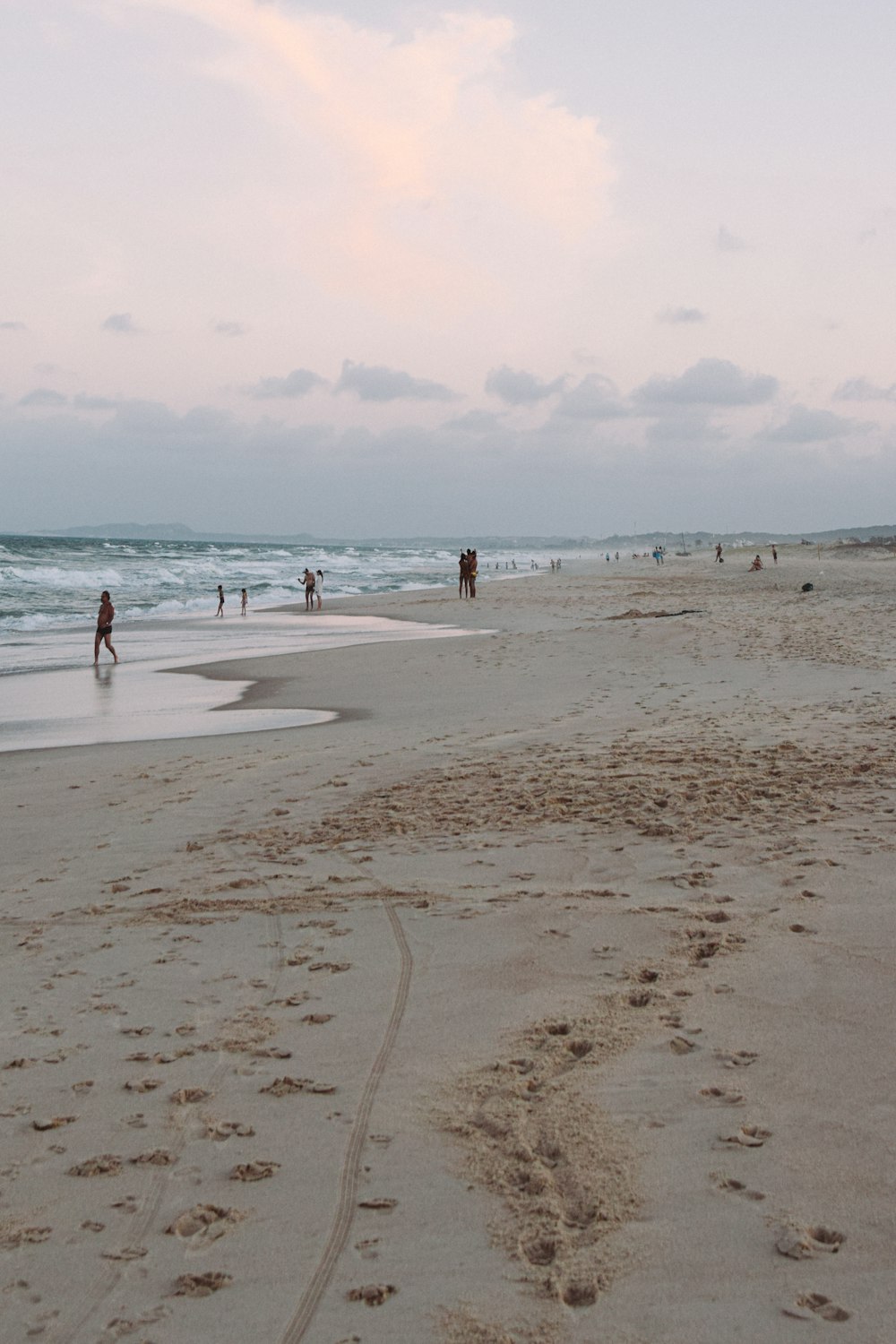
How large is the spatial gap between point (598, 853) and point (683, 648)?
11.9 m

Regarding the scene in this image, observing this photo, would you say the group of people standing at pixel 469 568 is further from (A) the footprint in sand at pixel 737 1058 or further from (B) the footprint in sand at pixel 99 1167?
(B) the footprint in sand at pixel 99 1167

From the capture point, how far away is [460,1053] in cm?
385

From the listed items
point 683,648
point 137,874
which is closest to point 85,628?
point 683,648

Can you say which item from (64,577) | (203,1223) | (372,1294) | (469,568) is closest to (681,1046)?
(372,1294)

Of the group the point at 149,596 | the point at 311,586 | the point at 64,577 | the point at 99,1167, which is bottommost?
the point at 99,1167

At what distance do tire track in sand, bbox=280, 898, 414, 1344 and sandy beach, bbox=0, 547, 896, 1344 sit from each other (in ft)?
0.04

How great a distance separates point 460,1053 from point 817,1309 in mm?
1664

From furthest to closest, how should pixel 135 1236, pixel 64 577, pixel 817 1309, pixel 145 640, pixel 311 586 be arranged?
pixel 64 577
pixel 311 586
pixel 145 640
pixel 135 1236
pixel 817 1309

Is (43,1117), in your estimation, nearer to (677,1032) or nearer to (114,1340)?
(114,1340)

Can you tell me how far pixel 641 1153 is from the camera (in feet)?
10.2

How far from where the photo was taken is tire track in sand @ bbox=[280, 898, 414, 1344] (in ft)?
8.22

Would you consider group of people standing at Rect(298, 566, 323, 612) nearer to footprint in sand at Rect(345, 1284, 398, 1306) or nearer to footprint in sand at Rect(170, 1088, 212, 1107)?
footprint in sand at Rect(170, 1088, 212, 1107)

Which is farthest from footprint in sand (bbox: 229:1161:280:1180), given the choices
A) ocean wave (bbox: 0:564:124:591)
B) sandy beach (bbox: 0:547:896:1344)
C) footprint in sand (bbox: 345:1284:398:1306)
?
ocean wave (bbox: 0:564:124:591)

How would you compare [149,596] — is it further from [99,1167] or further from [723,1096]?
[723,1096]
